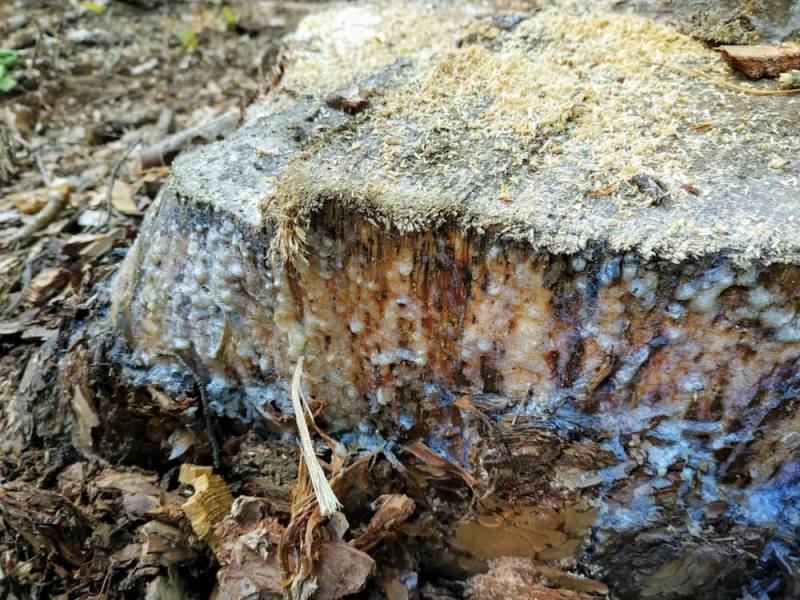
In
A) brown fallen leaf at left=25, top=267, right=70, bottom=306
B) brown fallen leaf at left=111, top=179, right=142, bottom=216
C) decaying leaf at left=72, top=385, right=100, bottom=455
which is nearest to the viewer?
decaying leaf at left=72, top=385, right=100, bottom=455

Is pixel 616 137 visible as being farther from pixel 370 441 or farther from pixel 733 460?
pixel 370 441

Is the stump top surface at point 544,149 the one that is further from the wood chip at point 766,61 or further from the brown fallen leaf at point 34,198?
the brown fallen leaf at point 34,198

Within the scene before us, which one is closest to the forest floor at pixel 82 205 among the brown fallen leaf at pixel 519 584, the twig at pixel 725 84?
the brown fallen leaf at pixel 519 584

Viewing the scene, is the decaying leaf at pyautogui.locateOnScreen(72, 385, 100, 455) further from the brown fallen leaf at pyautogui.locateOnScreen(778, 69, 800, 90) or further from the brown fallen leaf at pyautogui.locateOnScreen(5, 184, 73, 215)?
the brown fallen leaf at pyautogui.locateOnScreen(778, 69, 800, 90)

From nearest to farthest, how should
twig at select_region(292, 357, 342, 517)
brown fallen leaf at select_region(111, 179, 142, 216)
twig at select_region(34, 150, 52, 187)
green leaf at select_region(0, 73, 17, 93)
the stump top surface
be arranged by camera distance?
1. the stump top surface
2. twig at select_region(292, 357, 342, 517)
3. brown fallen leaf at select_region(111, 179, 142, 216)
4. twig at select_region(34, 150, 52, 187)
5. green leaf at select_region(0, 73, 17, 93)

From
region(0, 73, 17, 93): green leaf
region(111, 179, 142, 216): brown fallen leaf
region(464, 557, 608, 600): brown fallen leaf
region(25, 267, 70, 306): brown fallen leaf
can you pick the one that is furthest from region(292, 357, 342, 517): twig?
region(0, 73, 17, 93): green leaf

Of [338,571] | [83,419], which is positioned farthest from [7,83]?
[338,571]
